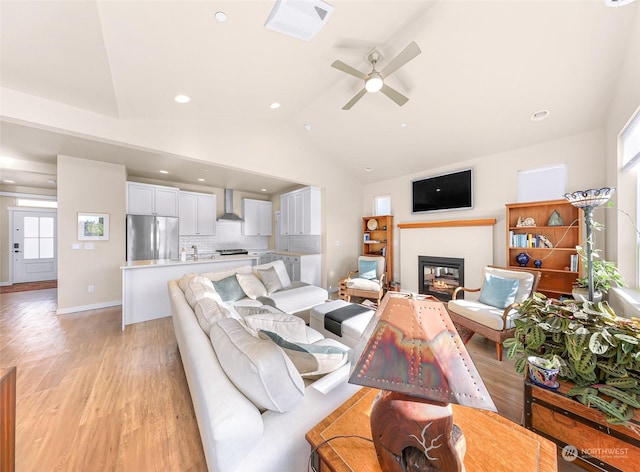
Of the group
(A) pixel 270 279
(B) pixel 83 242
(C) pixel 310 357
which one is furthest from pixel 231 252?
(C) pixel 310 357

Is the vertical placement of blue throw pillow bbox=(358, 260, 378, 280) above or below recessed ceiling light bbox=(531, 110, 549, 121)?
below

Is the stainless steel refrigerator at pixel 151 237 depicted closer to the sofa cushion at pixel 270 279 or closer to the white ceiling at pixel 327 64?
the white ceiling at pixel 327 64

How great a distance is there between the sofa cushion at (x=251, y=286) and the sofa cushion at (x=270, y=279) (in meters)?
0.07

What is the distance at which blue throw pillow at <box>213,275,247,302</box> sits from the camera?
3037 millimetres

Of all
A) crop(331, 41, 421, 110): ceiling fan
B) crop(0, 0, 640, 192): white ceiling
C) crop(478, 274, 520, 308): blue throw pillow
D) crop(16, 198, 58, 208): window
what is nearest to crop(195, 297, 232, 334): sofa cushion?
crop(0, 0, 640, 192): white ceiling

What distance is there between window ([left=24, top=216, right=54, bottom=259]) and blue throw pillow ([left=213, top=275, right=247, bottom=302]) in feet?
22.8

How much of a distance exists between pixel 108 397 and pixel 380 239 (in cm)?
510

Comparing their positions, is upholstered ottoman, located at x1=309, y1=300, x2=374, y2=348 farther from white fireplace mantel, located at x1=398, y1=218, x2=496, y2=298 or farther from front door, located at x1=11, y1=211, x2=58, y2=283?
front door, located at x1=11, y1=211, x2=58, y2=283

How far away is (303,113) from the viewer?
3955 millimetres

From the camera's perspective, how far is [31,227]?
20.2ft

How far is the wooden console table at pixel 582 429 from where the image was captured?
3.66ft

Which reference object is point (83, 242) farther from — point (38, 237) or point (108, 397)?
point (38, 237)

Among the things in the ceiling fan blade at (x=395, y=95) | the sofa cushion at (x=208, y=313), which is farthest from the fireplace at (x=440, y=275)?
the sofa cushion at (x=208, y=313)

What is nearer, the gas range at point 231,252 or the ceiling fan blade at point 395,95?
the ceiling fan blade at point 395,95
